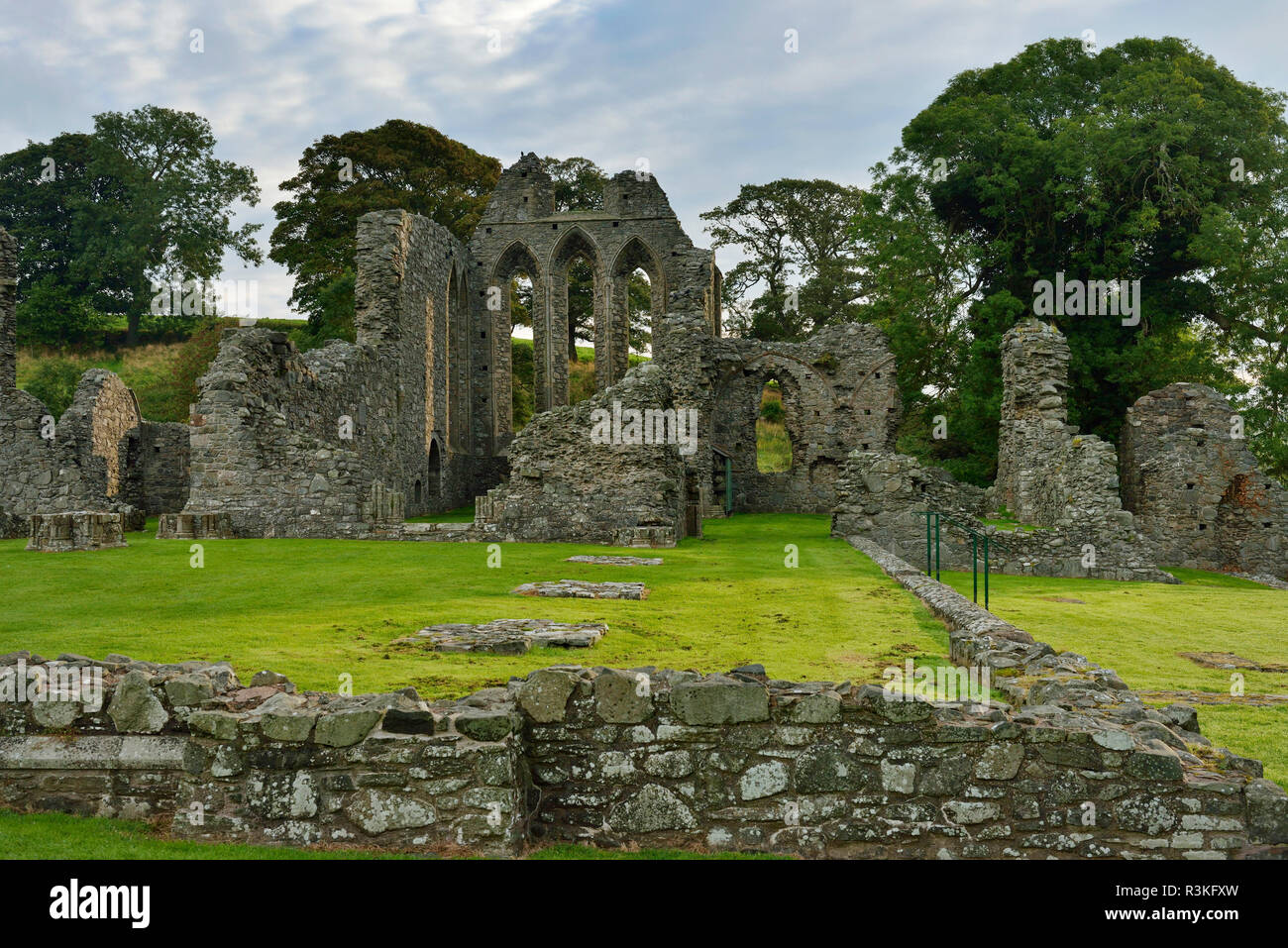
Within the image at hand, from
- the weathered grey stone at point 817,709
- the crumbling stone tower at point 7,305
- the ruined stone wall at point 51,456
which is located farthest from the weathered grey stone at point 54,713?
the crumbling stone tower at point 7,305

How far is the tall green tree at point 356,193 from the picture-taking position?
130 ft

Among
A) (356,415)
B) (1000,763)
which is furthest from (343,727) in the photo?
(356,415)

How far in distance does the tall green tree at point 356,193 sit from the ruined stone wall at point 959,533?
84.4 ft

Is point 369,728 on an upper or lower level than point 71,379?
lower

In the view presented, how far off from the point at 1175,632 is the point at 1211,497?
1540 cm

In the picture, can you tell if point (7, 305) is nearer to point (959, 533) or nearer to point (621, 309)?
point (621, 309)

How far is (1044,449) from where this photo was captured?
851 inches

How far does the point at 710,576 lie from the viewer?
13180 mm

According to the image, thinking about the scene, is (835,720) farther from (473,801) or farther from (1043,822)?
(473,801)

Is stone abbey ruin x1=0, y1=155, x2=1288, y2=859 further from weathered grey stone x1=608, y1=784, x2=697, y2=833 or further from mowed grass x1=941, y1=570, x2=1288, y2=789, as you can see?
mowed grass x1=941, y1=570, x2=1288, y2=789

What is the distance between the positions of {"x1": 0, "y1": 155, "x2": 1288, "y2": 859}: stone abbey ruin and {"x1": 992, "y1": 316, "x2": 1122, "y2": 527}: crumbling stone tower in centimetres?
9

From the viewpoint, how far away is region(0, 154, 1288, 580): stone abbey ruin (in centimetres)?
1792
